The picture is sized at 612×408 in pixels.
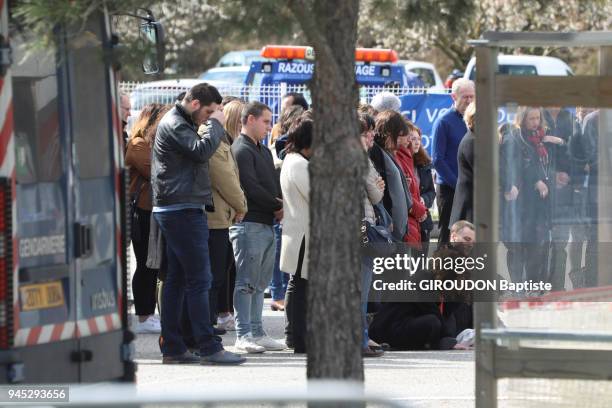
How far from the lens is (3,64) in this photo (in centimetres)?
583

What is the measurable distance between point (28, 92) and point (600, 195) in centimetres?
285

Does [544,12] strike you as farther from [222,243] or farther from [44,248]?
[222,243]

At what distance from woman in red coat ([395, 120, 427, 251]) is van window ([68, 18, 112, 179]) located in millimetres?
3850

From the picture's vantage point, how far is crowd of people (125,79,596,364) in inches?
334

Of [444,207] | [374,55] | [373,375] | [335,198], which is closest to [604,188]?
[335,198]

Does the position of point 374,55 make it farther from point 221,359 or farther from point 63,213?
point 63,213

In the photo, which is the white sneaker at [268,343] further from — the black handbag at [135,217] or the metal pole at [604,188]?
the metal pole at [604,188]

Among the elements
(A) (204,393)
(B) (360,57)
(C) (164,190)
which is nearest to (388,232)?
(C) (164,190)

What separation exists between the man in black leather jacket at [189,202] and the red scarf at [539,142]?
2.81m

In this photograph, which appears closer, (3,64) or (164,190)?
(3,64)

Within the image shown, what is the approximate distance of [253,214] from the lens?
9453 millimetres
